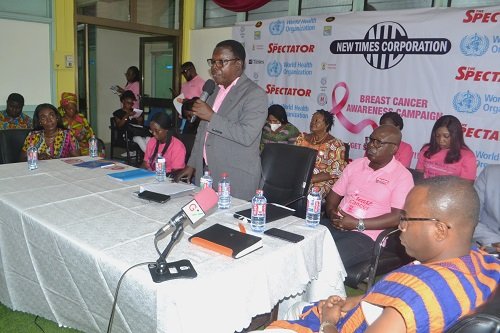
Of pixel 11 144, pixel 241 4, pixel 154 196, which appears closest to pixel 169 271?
pixel 154 196

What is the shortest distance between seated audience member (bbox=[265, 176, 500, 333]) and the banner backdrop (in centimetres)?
373

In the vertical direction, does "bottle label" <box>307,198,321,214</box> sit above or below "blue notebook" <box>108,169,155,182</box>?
above

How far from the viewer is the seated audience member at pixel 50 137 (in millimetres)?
3666

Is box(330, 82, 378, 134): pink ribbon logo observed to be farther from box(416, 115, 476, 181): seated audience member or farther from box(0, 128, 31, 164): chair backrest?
box(0, 128, 31, 164): chair backrest

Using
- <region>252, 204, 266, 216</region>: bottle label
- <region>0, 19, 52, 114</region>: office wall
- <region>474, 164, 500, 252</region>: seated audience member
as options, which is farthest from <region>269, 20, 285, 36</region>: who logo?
<region>252, 204, 266, 216</region>: bottle label

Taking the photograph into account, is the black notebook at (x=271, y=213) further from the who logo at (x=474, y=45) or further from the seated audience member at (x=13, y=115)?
the seated audience member at (x=13, y=115)

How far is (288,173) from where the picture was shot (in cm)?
291

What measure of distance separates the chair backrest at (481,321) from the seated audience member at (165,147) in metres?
3.22

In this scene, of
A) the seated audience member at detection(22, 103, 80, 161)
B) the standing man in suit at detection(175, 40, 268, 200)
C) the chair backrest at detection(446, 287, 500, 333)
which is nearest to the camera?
the chair backrest at detection(446, 287, 500, 333)

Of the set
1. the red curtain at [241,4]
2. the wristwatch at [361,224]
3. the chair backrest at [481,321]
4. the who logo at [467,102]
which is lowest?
the wristwatch at [361,224]

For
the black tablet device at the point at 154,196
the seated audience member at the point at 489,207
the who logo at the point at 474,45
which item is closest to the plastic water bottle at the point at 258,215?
the black tablet device at the point at 154,196

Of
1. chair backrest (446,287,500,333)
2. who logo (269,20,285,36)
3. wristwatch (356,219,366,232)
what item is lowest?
wristwatch (356,219,366,232)

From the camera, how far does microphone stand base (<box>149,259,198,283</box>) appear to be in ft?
4.66

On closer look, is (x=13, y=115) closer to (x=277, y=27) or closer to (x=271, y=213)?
(x=277, y=27)
